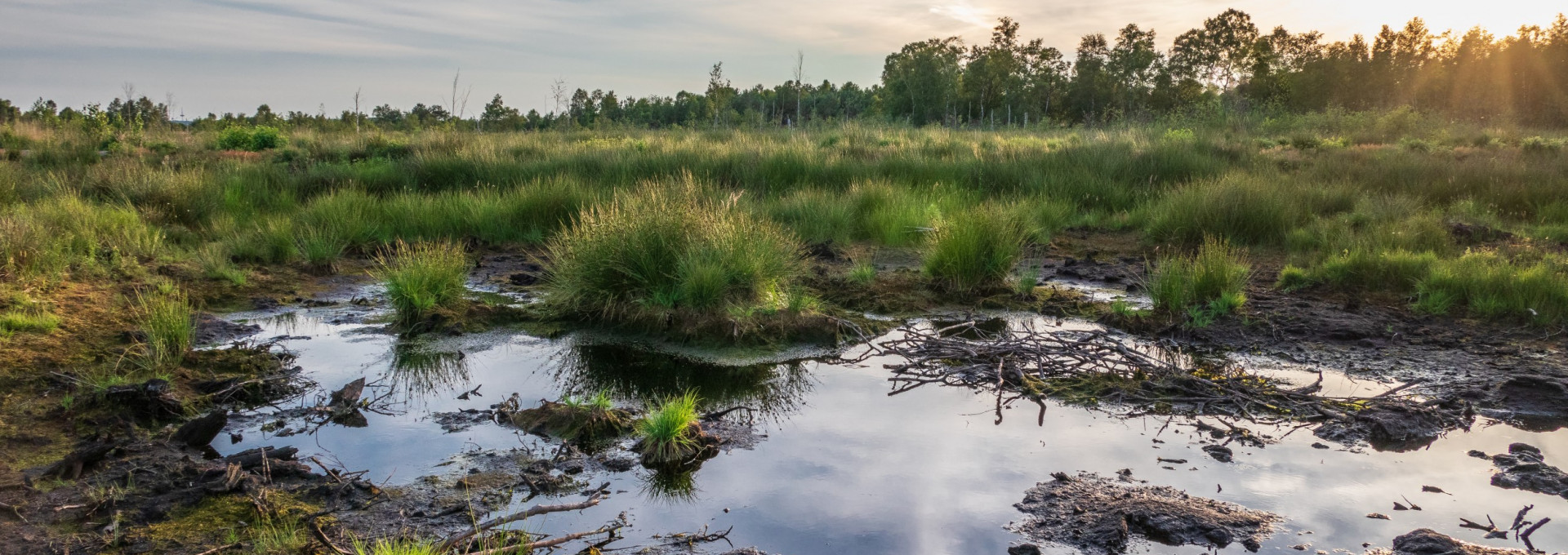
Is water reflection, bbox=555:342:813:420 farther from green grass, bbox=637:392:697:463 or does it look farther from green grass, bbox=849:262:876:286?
green grass, bbox=849:262:876:286

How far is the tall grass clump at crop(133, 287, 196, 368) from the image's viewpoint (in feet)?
17.7

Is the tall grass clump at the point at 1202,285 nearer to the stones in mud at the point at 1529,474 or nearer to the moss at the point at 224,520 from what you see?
the stones in mud at the point at 1529,474

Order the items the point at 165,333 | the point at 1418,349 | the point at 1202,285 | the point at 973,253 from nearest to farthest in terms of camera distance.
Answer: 1. the point at 165,333
2. the point at 1418,349
3. the point at 1202,285
4. the point at 973,253

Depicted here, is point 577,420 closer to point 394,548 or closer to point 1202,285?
point 394,548

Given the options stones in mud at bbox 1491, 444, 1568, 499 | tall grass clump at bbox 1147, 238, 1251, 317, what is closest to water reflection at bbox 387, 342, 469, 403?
tall grass clump at bbox 1147, 238, 1251, 317

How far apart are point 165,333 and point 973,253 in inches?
244

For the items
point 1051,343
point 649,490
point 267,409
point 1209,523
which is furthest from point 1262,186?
point 267,409

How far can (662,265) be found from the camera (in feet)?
23.1

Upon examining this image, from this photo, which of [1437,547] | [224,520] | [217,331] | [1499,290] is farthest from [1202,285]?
[217,331]

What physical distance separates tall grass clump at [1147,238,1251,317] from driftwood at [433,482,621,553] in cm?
515

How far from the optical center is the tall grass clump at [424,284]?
22.8ft

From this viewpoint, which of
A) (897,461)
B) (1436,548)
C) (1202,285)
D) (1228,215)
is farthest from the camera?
(1228,215)

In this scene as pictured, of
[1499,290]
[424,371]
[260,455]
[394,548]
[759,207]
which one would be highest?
[759,207]

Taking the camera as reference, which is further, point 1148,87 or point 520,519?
→ point 1148,87
